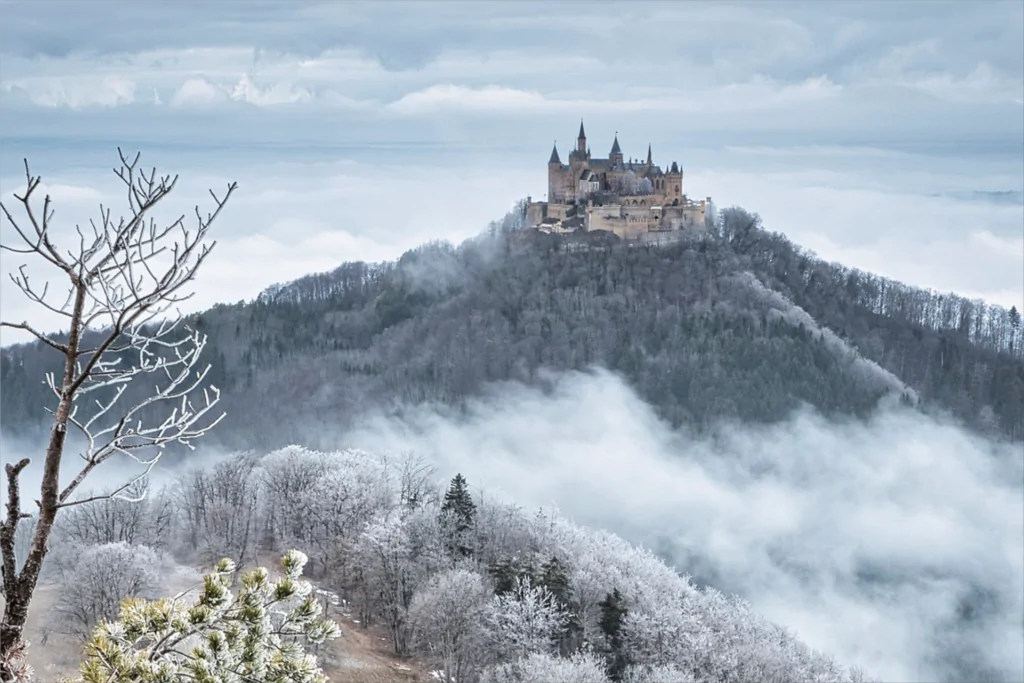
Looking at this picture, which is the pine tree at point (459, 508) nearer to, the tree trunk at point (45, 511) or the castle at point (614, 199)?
the tree trunk at point (45, 511)

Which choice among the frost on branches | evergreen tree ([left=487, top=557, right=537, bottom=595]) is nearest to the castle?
evergreen tree ([left=487, top=557, right=537, bottom=595])

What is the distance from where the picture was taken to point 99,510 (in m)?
54.2

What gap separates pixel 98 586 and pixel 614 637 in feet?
69.9

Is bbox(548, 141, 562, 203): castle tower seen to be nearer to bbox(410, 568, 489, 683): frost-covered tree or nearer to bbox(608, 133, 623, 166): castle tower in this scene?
bbox(608, 133, 623, 166): castle tower

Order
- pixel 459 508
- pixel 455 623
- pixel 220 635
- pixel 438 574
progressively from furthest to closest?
pixel 459 508 < pixel 438 574 < pixel 455 623 < pixel 220 635

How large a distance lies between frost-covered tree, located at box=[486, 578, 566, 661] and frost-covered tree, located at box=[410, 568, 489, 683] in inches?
24.6

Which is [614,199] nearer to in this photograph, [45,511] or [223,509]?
[223,509]

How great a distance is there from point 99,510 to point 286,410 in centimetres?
6988

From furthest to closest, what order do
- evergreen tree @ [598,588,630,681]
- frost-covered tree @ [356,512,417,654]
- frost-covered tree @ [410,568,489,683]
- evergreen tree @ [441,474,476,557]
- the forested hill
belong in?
1. the forested hill
2. evergreen tree @ [441,474,476,557]
3. frost-covered tree @ [356,512,417,654]
4. evergreen tree @ [598,588,630,681]
5. frost-covered tree @ [410,568,489,683]

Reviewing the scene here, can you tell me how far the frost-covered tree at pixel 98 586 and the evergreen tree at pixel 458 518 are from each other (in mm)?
13796

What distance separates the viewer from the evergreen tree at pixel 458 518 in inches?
2073

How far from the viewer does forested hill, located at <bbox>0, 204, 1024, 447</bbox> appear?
127750 millimetres

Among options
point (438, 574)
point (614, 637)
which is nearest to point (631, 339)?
point (438, 574)

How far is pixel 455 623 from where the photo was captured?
141 feet
